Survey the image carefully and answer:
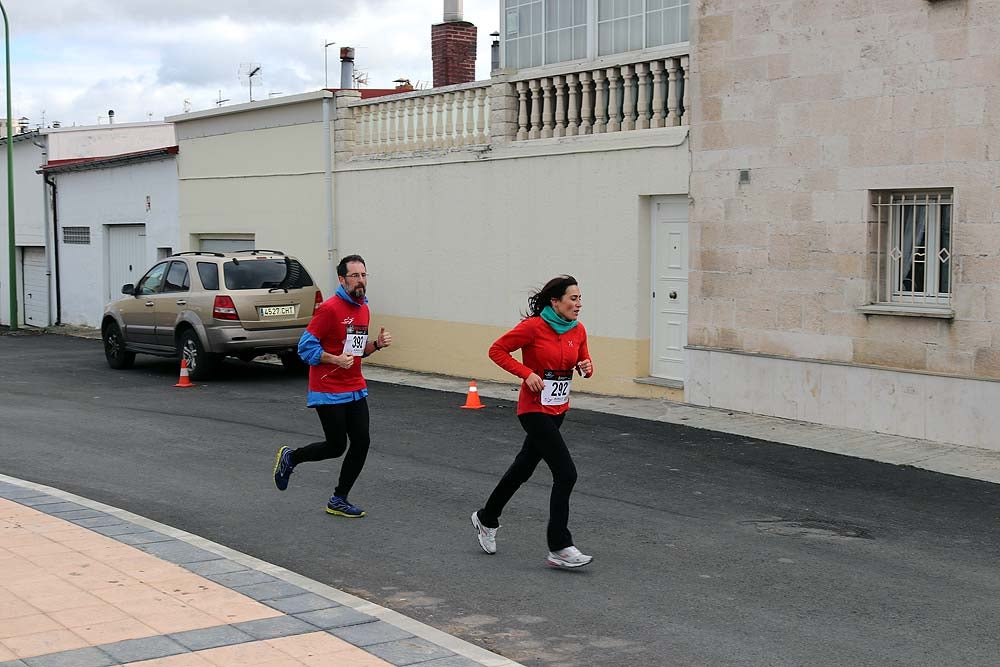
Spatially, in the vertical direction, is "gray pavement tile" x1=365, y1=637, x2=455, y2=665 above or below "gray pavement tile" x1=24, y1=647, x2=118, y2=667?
below

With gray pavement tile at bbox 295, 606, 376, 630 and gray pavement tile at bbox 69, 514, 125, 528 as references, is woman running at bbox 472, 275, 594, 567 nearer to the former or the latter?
gray pavement tile at bbox 295, 606, 376, 630

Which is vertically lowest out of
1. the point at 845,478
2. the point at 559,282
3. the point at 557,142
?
the point at 845,478

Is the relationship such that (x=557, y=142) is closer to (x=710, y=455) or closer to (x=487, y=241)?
(x=487, y=241)

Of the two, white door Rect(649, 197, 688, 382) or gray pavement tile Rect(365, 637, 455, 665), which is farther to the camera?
white door Rect(649, 197, 688, 382)

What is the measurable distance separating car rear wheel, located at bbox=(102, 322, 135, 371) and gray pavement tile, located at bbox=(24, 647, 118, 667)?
1478 cm

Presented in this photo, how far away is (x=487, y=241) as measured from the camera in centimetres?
1800

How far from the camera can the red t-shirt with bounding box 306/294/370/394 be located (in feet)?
28.3

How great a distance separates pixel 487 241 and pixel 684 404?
454cm

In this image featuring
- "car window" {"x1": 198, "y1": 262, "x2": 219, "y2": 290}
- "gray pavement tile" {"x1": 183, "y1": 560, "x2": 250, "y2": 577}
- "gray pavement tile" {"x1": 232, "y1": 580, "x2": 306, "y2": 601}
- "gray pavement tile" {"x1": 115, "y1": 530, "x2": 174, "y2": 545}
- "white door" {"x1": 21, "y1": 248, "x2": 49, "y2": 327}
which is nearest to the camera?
"gray pavement tile" {"x1": 232, "y1": 580, "x2": 306, "y2": 601}

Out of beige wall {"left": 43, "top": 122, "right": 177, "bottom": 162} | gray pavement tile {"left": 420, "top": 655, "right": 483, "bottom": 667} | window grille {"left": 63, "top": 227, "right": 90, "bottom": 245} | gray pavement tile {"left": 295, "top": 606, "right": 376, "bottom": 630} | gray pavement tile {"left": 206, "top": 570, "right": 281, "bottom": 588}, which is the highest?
beige wall {"left": 43, "top": 122, "right": 177, "bottom": 162}

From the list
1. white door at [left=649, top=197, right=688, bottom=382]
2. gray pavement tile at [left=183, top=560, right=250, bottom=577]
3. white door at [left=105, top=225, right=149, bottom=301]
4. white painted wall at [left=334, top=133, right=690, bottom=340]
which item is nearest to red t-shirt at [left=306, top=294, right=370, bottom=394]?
gray pavement tile at [left=183, top=560, right=250, bottom=577]

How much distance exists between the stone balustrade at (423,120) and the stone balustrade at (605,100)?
948 mm

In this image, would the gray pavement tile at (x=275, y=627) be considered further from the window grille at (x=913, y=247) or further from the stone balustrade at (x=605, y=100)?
the stone balustrade at (x=605, y=100)

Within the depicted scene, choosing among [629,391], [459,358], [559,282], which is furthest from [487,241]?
[559,282]
